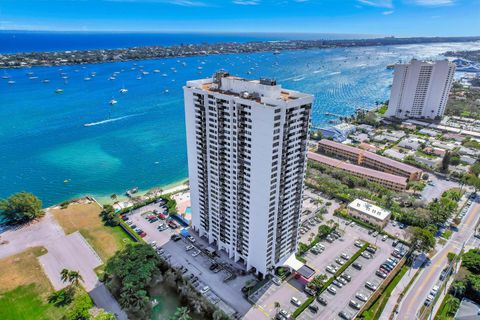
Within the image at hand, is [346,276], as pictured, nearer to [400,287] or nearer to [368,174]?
[400,287]

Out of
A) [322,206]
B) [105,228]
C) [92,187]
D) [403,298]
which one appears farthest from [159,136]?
[403,298]

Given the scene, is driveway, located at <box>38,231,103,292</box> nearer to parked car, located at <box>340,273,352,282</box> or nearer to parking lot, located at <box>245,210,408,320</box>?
parking lot, located at <box>245,210,408,320</box>

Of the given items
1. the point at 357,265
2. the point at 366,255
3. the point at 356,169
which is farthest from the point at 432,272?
the point at 356,169

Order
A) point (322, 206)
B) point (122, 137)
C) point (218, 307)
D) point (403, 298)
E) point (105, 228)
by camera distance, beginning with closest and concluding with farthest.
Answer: point (218, 307) → point (403, 298) → point (105, 228) → point (322, 206) → point (122, 137)

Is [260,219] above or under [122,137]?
above

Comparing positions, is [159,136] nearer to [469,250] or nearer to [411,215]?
[411,215]

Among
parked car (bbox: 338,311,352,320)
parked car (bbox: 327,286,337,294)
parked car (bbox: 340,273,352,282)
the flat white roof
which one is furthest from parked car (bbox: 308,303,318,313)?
the flat white roof

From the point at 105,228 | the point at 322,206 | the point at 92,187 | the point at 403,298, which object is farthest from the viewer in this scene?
the point at 92,187
